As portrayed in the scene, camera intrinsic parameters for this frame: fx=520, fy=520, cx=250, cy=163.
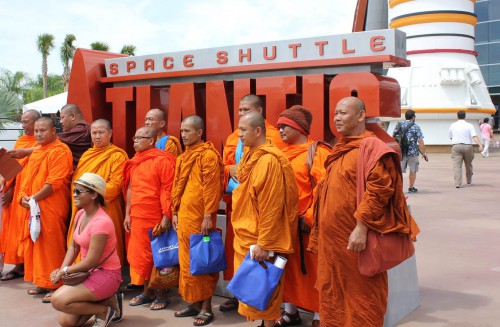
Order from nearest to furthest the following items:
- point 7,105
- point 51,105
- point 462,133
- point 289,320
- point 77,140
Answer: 1. point 289,320
2. point 77,140
3. point 462,133
4. point 7,105
5. point 51,105

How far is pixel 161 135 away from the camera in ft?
18.0

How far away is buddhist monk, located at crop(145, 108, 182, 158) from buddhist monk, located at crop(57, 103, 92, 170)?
773mm

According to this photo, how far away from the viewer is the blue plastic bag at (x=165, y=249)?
4.72 m

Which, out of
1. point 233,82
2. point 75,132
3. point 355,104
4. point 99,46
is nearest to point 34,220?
point 75,132

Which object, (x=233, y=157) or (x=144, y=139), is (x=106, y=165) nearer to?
(x=144, y=139)

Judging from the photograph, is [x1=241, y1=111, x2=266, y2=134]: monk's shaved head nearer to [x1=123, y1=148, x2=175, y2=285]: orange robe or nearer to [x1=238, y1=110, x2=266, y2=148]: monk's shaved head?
[x1=238, y1=110, x2=266, y2=148]: monk's shaved head

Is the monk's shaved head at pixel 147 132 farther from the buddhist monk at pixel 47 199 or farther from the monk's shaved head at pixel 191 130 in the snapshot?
→ the buddhist monk at pixel 47 199

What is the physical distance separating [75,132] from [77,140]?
0.33ft

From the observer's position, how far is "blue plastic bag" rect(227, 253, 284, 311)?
3666 millimetres

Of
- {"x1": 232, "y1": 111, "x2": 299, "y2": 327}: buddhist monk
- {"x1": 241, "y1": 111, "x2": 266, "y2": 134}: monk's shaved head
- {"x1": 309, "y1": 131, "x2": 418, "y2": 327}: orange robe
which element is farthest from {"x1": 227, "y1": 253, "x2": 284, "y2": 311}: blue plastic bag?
{"x1": 241, "y1": 111, "x2": 266, "y2": 134}: monk's shaved head

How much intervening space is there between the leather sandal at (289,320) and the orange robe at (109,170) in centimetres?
199

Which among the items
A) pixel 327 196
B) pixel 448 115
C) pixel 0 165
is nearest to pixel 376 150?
pixel 327 196

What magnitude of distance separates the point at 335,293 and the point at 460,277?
2779mm

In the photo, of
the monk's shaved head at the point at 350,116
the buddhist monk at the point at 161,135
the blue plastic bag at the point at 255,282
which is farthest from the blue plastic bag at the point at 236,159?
the monk's shaved head at the point at 350,116
